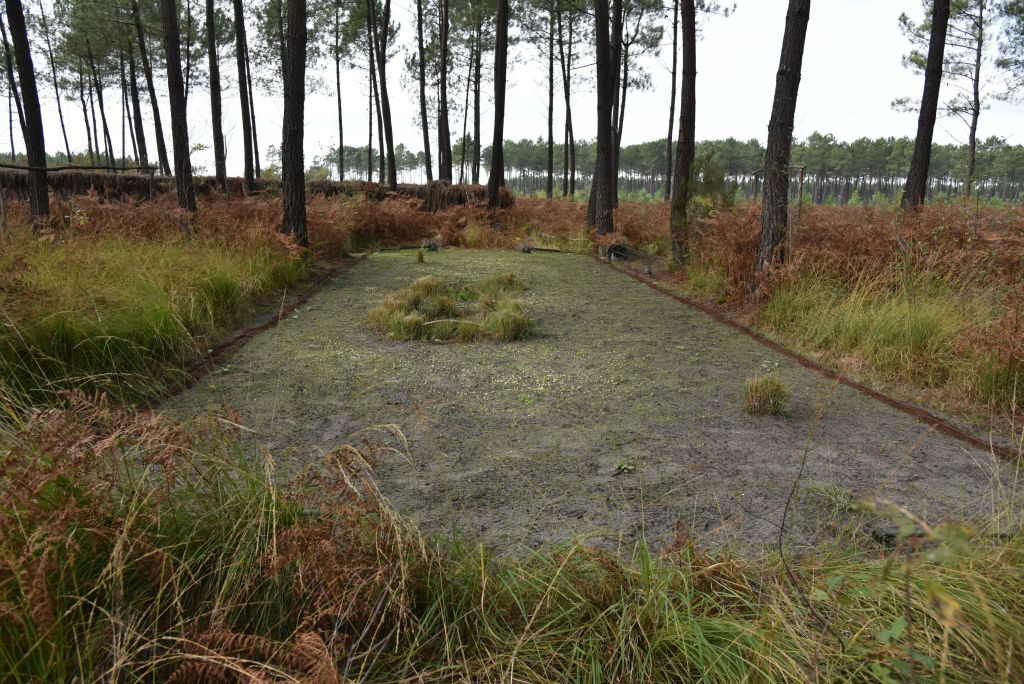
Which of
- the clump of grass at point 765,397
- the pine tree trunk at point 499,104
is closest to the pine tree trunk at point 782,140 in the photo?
the clump of grass at point 765,397

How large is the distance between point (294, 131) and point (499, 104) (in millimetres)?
7300

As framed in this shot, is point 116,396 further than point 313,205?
No

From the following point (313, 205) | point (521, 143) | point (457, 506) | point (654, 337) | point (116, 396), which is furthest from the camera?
point (521, 143)

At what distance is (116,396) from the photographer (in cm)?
369

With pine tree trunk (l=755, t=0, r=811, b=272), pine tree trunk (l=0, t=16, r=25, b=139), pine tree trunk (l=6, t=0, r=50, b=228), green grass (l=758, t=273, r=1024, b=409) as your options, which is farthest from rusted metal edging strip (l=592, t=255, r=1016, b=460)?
pine tree trunk (l=0, t=16, r=25, b=139)

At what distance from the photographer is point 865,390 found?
4.33m

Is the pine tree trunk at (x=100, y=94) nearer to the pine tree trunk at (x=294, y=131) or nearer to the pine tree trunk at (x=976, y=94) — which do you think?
the pine tree trunk at (x=294, y=131)

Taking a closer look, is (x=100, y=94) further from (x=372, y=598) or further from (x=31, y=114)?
(x=372, y=598)

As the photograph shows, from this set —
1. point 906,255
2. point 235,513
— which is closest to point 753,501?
point 235,513

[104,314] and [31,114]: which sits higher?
[31,114]

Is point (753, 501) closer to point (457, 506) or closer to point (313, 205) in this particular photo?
point (457, 506)

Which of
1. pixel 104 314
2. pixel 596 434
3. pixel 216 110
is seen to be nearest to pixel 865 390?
pixel 596 434

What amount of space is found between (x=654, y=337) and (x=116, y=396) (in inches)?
169

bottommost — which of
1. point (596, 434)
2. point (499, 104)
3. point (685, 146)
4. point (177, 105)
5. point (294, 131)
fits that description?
point (596, 434)
